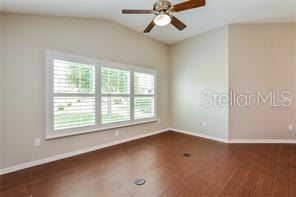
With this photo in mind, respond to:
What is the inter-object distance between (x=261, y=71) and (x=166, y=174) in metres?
3.44

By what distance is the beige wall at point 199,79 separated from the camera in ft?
13.0

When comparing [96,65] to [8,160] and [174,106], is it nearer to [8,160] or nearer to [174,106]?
[8,160]

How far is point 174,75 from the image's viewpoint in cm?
518

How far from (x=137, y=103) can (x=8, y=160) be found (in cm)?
280

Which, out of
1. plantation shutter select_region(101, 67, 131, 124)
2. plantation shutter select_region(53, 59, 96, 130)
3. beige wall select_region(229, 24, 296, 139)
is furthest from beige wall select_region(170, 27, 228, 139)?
plantation shutter select_region(53, 59, 96, 130)

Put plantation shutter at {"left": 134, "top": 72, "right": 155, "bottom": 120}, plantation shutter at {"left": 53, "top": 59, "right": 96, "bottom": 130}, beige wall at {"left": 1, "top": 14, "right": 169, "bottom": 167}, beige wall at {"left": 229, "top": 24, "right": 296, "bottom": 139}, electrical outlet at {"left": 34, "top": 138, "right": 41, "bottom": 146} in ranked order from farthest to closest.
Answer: plantation shutter at {"left": 134, "top": 72, "right": 155, "bottom": 120} < beige wall at {"left": 229, "top": 24, "right": 296, "bottom": 139} < plantation shutter at {"left": 53, "top": 59, "right": 96, "bottom": 130} < electrical outlet at {"left": 34, "top": 138, "right": 41, "bottom": 146} < beige wall at {"left": 1, "top": 14, "right": 169, "bottom": 167}

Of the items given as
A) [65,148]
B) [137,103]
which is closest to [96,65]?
[137,103]

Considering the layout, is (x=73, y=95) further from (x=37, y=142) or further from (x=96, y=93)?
(x=37, y=142)

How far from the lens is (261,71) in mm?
3777

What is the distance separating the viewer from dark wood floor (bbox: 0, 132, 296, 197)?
6.36 feet

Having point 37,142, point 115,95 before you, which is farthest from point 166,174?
point 37,142

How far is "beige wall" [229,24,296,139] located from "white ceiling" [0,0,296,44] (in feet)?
0.96

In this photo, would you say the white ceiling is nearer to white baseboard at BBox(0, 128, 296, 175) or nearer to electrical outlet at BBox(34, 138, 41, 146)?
electrical outlet at BBox(34, 138, 41, 146)

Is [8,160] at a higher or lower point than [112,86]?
lower
